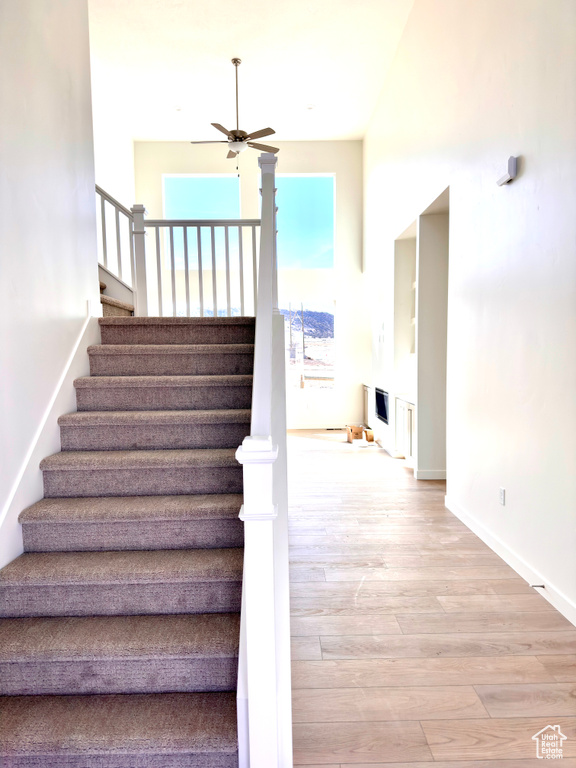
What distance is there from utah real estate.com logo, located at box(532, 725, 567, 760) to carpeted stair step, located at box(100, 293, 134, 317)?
3.28 metres

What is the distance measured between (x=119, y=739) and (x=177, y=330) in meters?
2.22

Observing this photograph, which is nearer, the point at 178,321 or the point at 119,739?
the point at 119,739

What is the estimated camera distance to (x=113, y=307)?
11.9ft

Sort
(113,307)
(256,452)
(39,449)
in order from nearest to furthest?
(256,452) → (39,449) → (113,307)

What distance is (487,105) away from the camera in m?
3.01

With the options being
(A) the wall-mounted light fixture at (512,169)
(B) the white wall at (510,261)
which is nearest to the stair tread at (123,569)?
(B) the white wall at (510,261)

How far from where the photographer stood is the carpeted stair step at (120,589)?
1847 millimetres

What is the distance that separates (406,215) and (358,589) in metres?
3.76

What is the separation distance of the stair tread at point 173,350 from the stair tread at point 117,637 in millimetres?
1463

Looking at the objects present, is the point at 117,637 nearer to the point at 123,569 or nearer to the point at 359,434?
the point at 123,569

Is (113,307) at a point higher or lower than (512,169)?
lower

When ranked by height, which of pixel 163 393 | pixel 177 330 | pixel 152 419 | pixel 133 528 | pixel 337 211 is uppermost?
pixel 337 211

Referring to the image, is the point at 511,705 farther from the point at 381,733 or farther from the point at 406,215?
the point at 406,215

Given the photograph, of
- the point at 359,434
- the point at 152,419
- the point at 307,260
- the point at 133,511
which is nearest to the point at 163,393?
the point at 152,419
